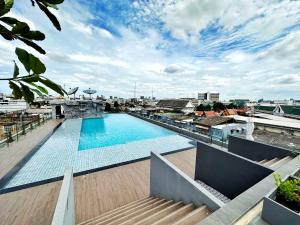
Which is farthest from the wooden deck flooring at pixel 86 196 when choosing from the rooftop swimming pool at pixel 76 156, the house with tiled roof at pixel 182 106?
the house with tiled roof at pixel 182 106

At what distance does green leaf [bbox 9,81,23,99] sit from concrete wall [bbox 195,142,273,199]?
13.4 ft

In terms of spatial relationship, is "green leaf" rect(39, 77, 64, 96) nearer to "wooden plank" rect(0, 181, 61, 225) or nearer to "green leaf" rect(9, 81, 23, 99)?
"green leaf" rect(9, 81, 23, 99)

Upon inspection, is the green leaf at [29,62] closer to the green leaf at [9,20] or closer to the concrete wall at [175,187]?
the green leaf at [9,20]

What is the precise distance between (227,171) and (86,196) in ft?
12.4

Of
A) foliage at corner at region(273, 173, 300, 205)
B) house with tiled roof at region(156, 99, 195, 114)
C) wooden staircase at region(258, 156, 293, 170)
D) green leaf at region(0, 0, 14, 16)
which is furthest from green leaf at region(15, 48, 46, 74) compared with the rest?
house with tiled roof at region(156, 99, 195, 114)

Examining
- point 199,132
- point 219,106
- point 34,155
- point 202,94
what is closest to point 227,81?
point 219,106

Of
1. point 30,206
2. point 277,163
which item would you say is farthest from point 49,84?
point 277,163

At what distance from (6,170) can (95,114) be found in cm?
1513

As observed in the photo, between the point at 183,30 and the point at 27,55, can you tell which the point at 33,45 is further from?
the point at 183,30

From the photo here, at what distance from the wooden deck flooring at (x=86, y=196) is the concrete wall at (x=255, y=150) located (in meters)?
1.80

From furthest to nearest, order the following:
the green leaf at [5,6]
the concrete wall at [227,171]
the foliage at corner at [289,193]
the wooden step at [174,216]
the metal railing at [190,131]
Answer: the metal railing at [190,131], the concrete wall at [227,171], the wooden step at [174,216], the foliage at corner at [289,193], the green leaf at [5,6]

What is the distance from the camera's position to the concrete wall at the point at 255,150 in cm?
462

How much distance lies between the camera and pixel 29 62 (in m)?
0.51

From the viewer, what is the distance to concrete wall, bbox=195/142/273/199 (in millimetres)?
3575
